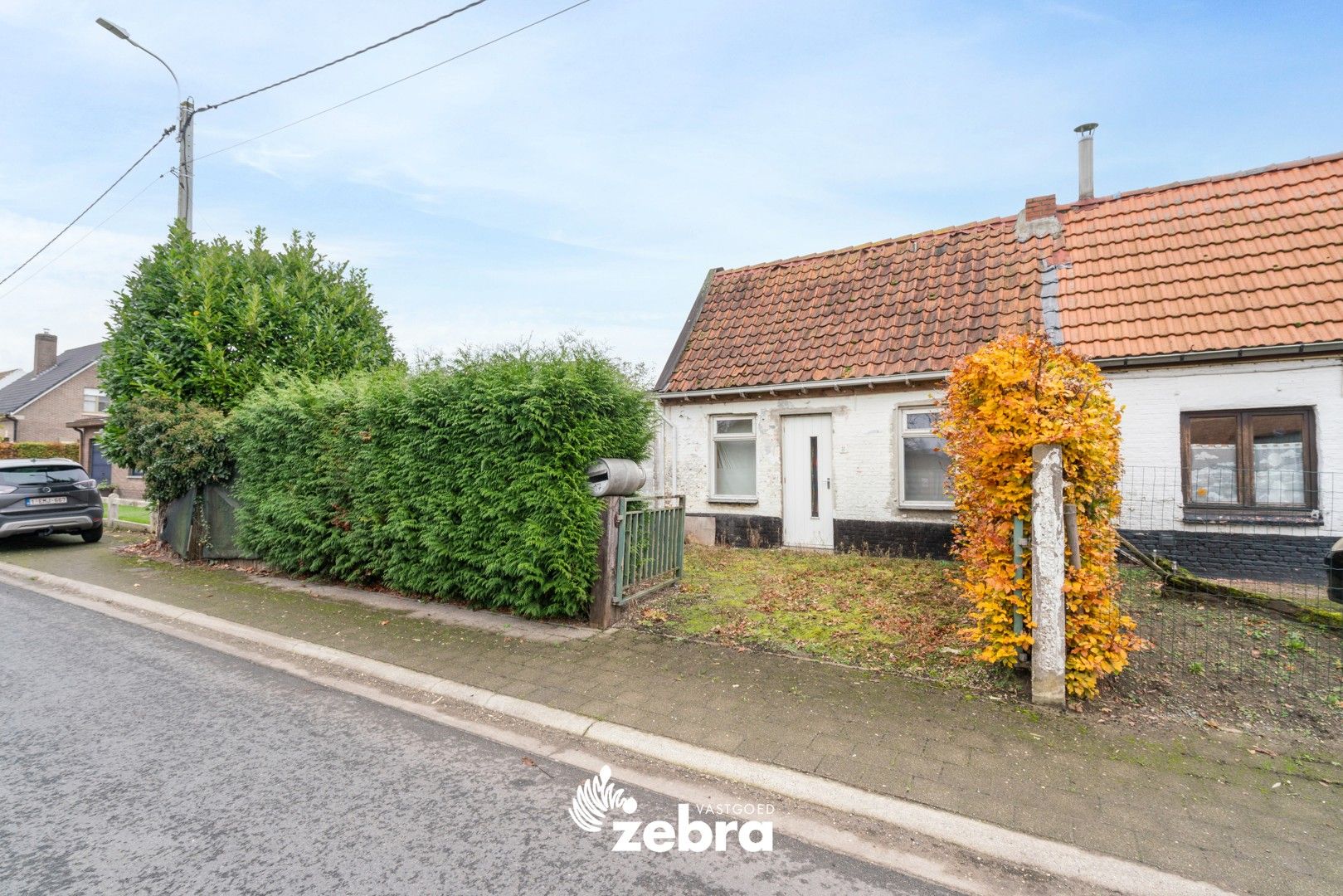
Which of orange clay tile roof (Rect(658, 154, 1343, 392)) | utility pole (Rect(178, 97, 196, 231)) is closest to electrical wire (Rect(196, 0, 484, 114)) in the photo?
utility pole (Rect(178, 97, 196, 231))

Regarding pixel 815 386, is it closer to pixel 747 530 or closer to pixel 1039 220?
pixel 747 530

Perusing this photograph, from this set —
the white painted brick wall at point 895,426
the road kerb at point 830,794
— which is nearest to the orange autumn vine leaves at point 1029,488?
the road kerb at point 830,794

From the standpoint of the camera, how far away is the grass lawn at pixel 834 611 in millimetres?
5395

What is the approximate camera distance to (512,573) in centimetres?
650

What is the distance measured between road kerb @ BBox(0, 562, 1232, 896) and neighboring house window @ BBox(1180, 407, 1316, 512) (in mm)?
7518

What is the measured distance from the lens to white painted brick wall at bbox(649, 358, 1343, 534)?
775 centimetres

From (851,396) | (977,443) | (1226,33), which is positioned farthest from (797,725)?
(1226,33)

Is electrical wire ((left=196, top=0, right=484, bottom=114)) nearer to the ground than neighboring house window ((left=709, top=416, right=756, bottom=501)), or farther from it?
farther from it

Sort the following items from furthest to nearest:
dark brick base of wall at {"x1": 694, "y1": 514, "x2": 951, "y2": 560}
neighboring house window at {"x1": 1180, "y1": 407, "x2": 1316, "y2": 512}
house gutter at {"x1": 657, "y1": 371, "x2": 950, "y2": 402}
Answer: dark brick base of wall at {"x1": 694, "y1": 514, "x2": 951, "y2": 560}
house gutter at {"x1": 657, "y1": 371, "x2": 950, "y2": 402}
neighboring house window at {"x1": 1180, "y1": 407, "x2": 1316, "y2": 512}

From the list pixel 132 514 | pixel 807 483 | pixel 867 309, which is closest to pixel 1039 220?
pixel 867 309

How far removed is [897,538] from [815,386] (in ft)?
9.08

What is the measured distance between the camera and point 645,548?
7.05 metres

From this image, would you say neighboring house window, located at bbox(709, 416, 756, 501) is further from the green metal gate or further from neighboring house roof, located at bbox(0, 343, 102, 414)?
neighboring house roof, located at bbox(0, 343, 102, 414)

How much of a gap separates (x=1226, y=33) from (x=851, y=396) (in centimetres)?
636
